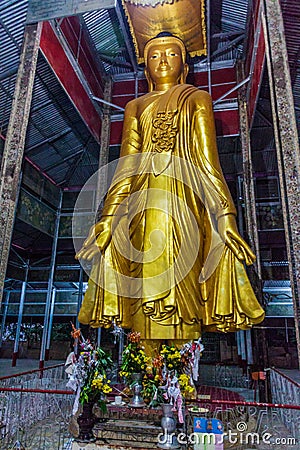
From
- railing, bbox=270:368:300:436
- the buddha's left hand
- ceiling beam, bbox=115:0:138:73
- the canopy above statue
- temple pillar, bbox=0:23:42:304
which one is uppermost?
ceiling beam, bbox=115:0:138:73

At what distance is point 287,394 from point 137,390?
7.15ft

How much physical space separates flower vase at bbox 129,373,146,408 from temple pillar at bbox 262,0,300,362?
1.48m

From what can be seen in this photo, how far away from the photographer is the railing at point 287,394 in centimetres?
365

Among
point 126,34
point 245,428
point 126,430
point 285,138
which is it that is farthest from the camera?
point 126,34

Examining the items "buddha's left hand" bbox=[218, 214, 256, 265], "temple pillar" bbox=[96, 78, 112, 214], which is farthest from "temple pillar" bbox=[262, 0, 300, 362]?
"temple pillar" bbox=[96, 78, 112, 214]

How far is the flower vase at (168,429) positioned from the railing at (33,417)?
0.84 metres

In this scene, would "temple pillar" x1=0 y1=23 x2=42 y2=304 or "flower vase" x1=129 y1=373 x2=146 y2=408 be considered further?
"temple pillar" x1=0 y1=23 x2=42 y2=304

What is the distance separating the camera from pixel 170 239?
4410mm

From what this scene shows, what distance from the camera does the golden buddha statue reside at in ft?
13.6

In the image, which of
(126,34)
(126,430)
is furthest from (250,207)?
(126,430)

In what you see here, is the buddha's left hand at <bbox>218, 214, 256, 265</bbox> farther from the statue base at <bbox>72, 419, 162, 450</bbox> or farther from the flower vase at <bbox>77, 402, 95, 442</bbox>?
the flower vase at <bbox>77, 402, 95, 442</bbox>

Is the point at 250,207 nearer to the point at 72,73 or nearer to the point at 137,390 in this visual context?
the point at 72,73

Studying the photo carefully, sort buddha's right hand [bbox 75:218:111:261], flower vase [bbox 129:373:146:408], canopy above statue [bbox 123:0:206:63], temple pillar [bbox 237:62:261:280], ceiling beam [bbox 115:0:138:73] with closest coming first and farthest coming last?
flower vase [bbox 129:373:146:408], buddha's right hand [bbox 75:218:111:261], canopy above statue [bbox 123:0:206:63], temple pillar [bbox 237:62:261:280], ceiling beam [bbox 115:0:138:73]

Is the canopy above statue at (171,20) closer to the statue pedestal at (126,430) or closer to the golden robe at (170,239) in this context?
the golden robe at (170,239)
